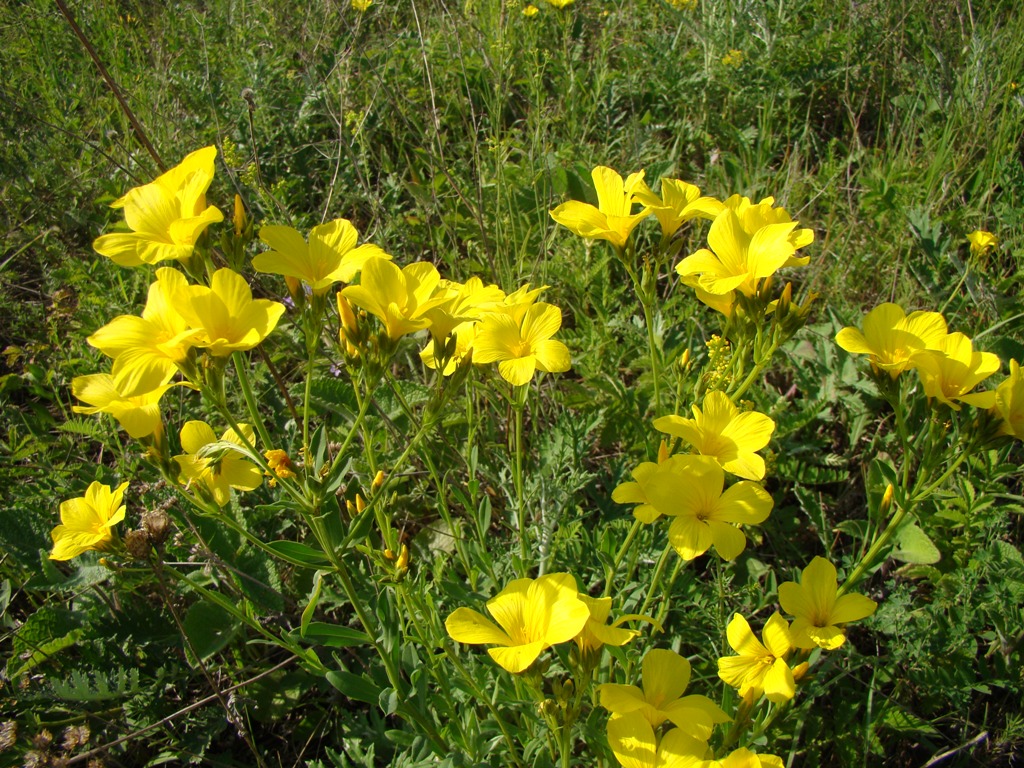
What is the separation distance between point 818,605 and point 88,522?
1.81m

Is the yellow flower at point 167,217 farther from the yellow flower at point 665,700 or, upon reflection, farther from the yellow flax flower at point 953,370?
the yellow flax flower at point 953,370

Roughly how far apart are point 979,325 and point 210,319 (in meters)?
3.26

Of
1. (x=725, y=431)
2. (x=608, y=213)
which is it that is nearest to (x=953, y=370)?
(x=725, y=431)

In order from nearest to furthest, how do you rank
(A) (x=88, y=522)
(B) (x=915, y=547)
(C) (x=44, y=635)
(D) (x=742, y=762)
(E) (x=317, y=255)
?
(D) (x=742, y=762), (E) (x=317, y=255), (A) (x=88, y=522), (C) (x=44, y=635), (B) (x=915, y=547)

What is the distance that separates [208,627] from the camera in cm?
237

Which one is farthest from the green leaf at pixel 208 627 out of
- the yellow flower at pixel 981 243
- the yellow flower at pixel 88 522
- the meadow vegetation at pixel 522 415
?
the yellow flower at pixel 981 243

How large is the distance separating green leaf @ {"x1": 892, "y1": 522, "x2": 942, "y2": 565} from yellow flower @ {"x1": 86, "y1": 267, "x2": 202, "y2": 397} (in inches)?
95.9

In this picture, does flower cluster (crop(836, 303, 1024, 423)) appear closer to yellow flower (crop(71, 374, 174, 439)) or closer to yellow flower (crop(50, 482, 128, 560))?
yellow flower (crop(71, 374, 174, 439))

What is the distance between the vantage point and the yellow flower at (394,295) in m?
1.51

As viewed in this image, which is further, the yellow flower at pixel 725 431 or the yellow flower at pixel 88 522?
the yellow flower at pixel 88 522

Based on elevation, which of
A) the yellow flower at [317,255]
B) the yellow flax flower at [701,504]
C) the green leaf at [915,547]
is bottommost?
the green leaf at [915,547]

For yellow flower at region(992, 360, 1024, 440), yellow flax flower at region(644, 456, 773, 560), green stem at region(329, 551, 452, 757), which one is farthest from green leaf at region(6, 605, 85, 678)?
yellow flower at region(992, 360, 1024, 440)

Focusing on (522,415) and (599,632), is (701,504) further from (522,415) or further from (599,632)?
(522,415)

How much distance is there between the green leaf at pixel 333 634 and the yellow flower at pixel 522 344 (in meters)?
0.69
